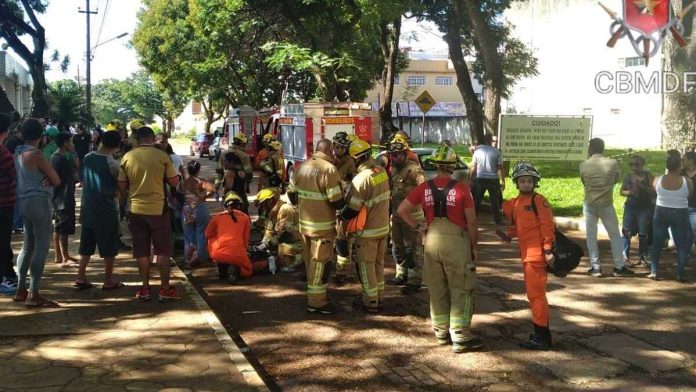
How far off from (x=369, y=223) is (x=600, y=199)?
3340mm

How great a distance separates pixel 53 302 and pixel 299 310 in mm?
2345

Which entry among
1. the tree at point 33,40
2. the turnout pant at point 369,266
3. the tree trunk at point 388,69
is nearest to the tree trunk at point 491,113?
the tree trunk at point 388,69

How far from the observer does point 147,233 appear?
254 inches

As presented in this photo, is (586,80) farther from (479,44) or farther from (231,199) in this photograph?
(231,199)

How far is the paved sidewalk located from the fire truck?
40.6ft

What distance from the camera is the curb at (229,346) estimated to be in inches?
178

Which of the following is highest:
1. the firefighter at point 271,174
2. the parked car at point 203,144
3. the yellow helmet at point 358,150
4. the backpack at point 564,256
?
the parked car at point 203,144

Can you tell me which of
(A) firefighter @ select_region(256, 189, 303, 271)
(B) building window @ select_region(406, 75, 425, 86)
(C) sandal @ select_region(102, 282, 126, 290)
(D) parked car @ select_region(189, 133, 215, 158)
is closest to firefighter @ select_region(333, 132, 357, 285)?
(A) firefighter @ select_region(256, 189, 303, 271)

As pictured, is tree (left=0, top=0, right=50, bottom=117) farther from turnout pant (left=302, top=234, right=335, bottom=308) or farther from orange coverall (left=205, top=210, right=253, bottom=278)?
turnout pant (left=302, top=234, right=335, bottom=308)

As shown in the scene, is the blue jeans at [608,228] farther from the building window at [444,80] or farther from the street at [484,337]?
the building window at [444,80]

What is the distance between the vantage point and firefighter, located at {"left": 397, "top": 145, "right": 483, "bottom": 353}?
533 cm

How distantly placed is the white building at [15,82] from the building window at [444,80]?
37061 millimetres

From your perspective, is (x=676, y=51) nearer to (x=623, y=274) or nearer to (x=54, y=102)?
(x=623, y=274)

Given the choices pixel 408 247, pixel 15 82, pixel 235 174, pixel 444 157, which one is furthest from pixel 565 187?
pixel 15 82
